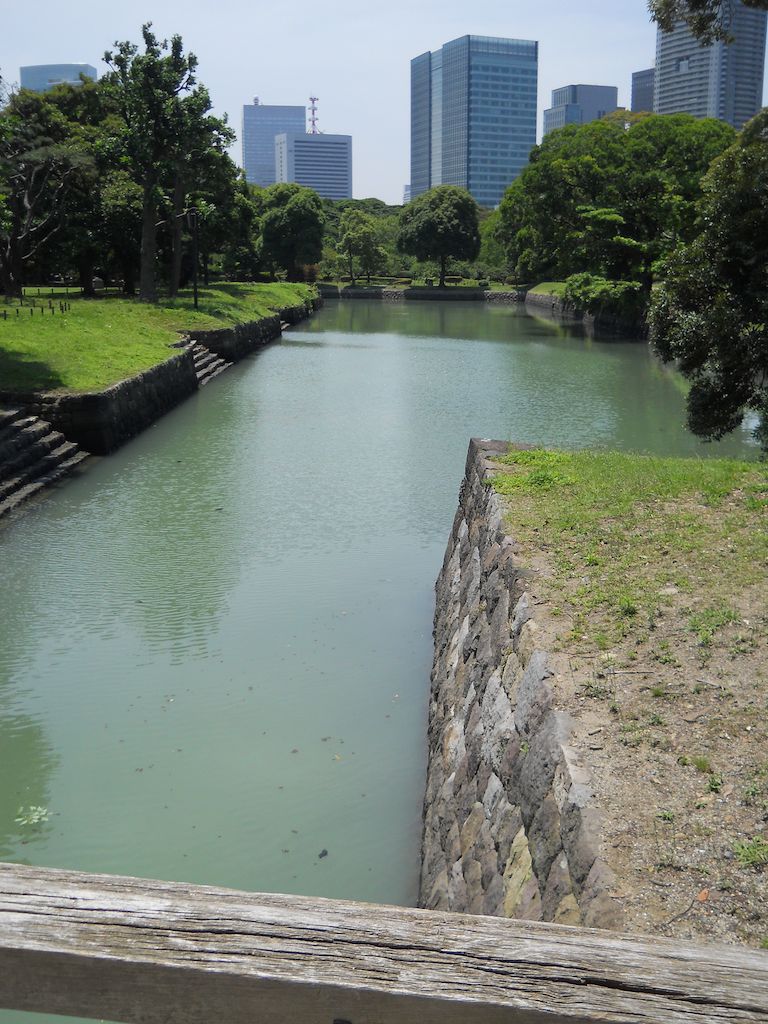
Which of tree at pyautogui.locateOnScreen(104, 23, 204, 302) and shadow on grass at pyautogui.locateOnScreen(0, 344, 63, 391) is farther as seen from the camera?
tree at pyautogui.locateOnScreen(104, 23, 204, 302)

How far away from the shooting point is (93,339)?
20.3 metres

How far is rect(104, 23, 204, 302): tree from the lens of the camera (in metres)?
29.5

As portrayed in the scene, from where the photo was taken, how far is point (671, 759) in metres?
3.90

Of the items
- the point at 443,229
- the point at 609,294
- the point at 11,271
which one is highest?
the point at 443,229

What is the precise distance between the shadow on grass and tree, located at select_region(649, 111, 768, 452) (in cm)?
1109

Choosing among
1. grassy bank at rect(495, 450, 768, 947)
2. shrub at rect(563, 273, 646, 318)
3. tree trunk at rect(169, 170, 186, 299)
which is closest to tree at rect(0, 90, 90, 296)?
tree trunk at rect(169, 170, 186, 299)

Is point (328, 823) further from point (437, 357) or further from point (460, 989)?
point (437, 357)

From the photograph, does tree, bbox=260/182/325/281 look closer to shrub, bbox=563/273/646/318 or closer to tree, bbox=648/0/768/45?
shrub, bbox=563/273/646/318

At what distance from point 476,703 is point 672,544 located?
2.01 meters

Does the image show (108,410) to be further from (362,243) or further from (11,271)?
(362,243)

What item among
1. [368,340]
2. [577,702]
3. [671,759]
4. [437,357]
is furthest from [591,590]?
[368,340]

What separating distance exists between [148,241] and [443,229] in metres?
40.4

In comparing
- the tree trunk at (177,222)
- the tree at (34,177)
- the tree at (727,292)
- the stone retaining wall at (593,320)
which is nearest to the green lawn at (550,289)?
the stone retaining wall at (593,320)

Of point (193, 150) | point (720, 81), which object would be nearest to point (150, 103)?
point (193, 150)
